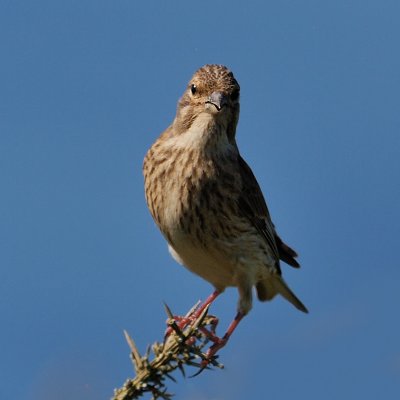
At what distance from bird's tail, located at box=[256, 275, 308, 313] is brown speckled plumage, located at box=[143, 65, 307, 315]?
0.45m

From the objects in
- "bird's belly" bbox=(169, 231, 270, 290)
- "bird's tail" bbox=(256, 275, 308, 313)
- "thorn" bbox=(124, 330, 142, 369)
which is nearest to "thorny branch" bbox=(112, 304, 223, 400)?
"thorn" bbox=(124, 330, 142, 369)

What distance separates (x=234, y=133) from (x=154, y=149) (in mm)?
577

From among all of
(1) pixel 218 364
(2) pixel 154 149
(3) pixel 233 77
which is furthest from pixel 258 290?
(1) pixel 218 364

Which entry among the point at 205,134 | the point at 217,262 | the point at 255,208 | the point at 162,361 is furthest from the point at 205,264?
the point at 162,361

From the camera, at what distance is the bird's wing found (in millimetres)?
5141

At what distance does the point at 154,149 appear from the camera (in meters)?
5.20

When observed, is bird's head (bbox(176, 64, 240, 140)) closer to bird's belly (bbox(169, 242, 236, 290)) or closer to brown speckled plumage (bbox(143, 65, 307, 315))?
brown speckled plumage (bbox(143, 65, 307, 315))

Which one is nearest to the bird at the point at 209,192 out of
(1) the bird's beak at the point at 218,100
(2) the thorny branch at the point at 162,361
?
(1) the bird's beak at the point at 218,100

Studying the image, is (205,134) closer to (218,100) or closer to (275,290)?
(218,100)

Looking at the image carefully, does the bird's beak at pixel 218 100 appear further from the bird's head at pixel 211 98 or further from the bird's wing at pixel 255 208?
the bird's wing at pixel 255 208

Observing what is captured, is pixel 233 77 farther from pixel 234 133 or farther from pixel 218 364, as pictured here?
pixel 218 364

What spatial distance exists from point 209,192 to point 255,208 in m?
0.51

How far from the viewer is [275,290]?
5805 millimetres

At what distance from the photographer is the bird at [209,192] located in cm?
477
